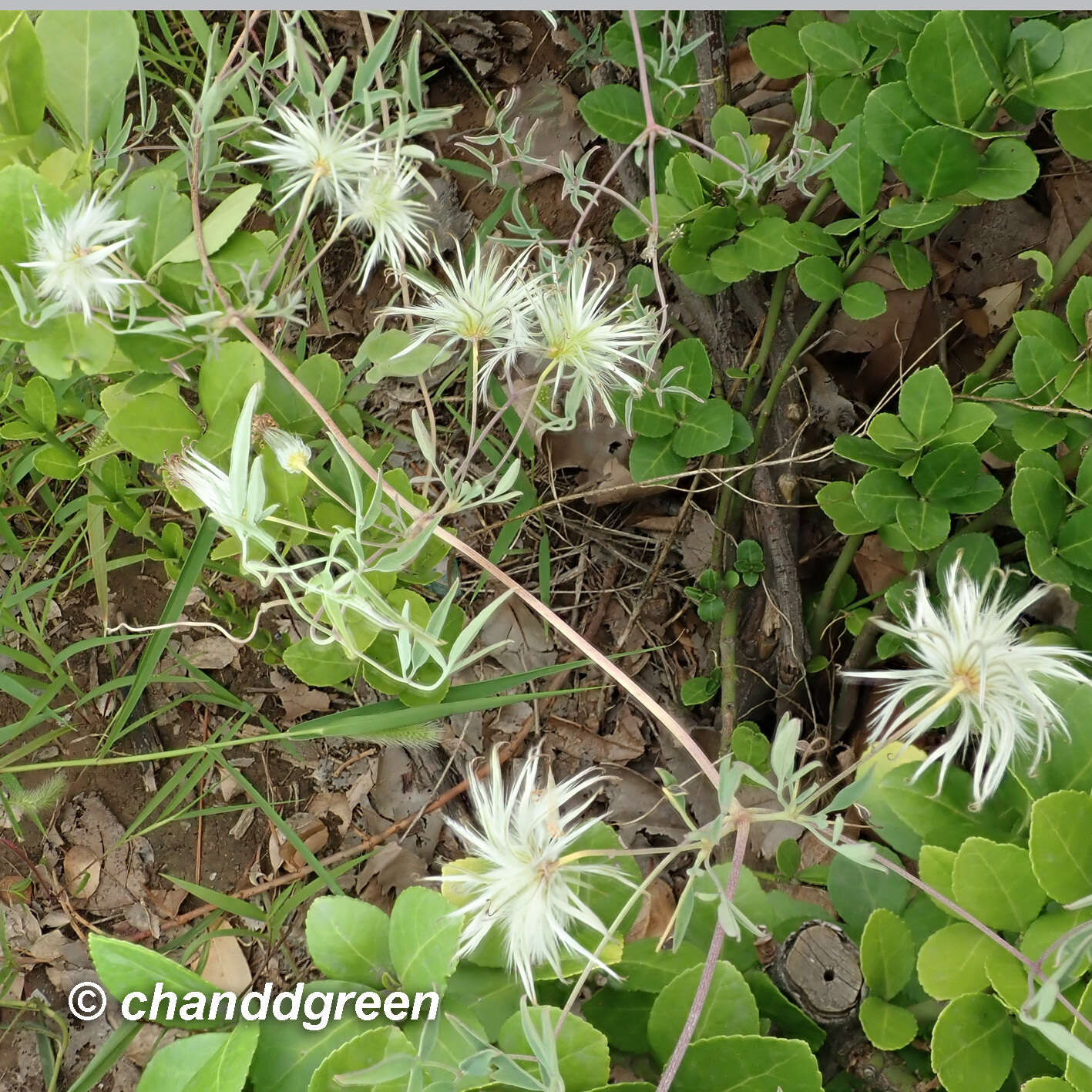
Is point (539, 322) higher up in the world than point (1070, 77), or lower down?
lower down

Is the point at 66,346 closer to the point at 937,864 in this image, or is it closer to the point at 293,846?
the point at 937,864

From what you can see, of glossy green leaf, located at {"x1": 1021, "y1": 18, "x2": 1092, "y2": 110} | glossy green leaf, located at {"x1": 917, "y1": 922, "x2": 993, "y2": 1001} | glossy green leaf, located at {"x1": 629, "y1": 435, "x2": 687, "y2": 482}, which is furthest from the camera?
glossy green leaf, located at {"x1": 629, "y1": 435, "x2": 687, "y2": 482}

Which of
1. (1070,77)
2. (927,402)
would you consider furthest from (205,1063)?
(1070,77)

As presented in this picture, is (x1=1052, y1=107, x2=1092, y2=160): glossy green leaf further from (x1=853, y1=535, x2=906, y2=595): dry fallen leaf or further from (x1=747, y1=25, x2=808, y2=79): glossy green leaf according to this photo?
(x1=853, y1=535, x2=906, y2=595): dry fallen leaf

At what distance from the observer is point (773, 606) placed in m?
1.41

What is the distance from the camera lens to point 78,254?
0.74 meters

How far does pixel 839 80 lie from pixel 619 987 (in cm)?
106

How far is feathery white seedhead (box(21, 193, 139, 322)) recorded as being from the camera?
734 mm

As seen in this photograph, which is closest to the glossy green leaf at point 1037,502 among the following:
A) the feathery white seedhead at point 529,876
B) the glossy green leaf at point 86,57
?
the feathery white seedhead at point 529,876

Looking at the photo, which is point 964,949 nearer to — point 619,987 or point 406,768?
point 619,987

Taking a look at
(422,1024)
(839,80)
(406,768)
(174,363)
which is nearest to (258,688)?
(406,768)

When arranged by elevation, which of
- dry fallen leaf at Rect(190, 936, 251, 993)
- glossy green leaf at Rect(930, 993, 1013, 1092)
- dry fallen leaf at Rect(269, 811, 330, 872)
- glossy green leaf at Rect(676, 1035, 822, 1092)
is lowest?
dry fallen leaf at Rect(190, 936, 251, 993)

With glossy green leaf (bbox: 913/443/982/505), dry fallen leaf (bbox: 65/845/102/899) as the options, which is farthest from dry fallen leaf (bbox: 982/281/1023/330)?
dry fallen leaf (bbox: 65/845/102/899)

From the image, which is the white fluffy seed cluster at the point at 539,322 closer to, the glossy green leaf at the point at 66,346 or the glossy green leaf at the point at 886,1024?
the glossy green leaf at the point at 66,346
